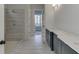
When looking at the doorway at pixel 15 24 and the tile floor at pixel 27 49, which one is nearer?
the tile floor at pixel 27 49

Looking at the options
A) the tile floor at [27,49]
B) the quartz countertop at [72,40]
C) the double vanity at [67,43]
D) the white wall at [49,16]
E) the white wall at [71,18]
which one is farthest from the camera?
the white wall at [49,16]

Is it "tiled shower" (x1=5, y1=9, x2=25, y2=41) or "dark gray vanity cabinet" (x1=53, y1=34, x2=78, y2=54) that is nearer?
"dark gray vanity cabinet" (x1=53, y1=34, x2=78, y2=54)

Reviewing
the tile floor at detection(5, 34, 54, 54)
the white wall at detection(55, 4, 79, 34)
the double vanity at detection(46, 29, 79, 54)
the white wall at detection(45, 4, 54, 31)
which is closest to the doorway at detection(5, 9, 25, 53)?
the white wall at detection(45, 4, 54, 31)

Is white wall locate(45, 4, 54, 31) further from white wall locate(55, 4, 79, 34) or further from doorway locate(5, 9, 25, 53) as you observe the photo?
white wall locate(55, 4, 79, 34)

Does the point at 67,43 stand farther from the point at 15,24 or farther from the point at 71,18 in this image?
the point at 15,24

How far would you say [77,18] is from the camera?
445 centimetres

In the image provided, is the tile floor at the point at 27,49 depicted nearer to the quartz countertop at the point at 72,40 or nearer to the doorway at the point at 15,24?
the doorway at the point at 15,24

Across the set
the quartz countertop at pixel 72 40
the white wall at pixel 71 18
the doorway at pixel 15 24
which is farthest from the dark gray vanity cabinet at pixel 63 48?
the doorway at pixel 15 24

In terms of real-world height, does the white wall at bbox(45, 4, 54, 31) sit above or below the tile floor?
above

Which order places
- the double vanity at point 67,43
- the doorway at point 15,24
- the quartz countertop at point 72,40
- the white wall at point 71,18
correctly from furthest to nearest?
the doorway at point 15,24, the white wall at point 71,18, the double vanity at point 67,43, the quartz countertop at point 72,40

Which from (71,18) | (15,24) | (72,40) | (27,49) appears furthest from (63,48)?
(15,24)

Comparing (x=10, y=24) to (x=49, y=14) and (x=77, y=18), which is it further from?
(x=77, y=18)
